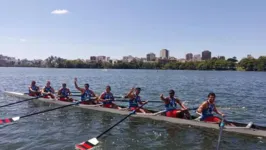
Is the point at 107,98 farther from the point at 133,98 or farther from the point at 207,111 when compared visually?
the point at 207,111

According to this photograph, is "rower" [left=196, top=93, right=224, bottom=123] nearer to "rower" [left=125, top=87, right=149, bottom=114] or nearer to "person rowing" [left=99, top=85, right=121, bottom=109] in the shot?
"rower" [left=125, top=87, right=149, bottom=114]

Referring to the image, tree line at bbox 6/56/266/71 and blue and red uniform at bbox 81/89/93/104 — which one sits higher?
tree line at bbox 6/56/266/71

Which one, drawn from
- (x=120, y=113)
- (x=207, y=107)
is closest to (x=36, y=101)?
(x=120, y=113)

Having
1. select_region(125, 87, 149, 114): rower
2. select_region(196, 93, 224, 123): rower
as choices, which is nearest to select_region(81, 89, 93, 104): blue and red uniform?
select_region(125, 87, 149, 114): rower

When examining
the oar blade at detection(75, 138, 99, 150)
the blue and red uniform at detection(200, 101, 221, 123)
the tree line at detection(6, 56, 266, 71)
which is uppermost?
the tree line at detection(6, 56, 266, 71)

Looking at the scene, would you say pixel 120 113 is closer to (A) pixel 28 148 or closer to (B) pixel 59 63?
(A) pixel 28 148

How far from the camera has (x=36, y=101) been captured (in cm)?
2300

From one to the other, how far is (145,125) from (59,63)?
592ft

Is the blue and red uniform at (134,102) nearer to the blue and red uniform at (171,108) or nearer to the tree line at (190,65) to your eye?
the blue and red uniform at (171,108)

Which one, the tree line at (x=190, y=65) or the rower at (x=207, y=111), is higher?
the tree line at (x=190, y=65)

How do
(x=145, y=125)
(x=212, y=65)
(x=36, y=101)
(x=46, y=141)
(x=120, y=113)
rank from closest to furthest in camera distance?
(x=46, y=141)
(x=145, y=125)
(x=120, y=113)
(x=36, y=101)
(x=212, y=65)

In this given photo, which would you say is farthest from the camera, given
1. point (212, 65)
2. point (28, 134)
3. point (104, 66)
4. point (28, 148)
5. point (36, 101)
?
point (104, 66)

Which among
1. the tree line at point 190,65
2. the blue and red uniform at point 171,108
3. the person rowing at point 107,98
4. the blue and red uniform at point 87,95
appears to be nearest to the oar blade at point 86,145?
the blue and red uniform at point 171,108

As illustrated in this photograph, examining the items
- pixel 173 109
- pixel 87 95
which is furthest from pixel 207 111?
pixel 87 95
